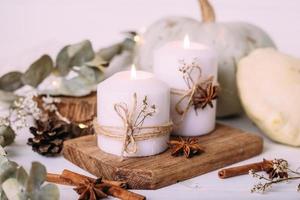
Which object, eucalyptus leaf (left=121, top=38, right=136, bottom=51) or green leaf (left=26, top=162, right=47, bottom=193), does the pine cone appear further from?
eucalyptus leaf (left=121, top=38, right=136, bottom=51)

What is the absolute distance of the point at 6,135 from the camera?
1018 mm

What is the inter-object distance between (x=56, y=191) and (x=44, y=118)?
1.23 ft

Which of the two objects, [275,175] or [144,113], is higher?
[144,113]

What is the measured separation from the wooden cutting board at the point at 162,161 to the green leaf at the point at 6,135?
0.11 meters

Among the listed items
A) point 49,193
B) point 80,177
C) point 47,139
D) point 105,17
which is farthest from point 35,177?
point 105,17

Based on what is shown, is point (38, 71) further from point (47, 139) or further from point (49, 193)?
point (49, 193)

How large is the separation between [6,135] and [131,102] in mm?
263

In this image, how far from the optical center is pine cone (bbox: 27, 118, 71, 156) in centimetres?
101

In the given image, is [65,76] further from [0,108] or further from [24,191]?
[24,191]

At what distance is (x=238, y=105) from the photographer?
1239 millimetres

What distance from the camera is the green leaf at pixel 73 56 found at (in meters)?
1.21

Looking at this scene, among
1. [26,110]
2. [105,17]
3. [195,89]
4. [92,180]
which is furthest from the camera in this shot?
[105,17]

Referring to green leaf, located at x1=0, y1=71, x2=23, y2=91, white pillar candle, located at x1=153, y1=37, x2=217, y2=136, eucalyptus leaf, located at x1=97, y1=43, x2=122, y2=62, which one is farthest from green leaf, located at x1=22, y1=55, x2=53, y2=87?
white pillar candle, located at x1=153, y1=37, x2=217, y2=136

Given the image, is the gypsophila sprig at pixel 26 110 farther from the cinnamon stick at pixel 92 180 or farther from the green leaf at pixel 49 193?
the green leaf at pixel 49 193
